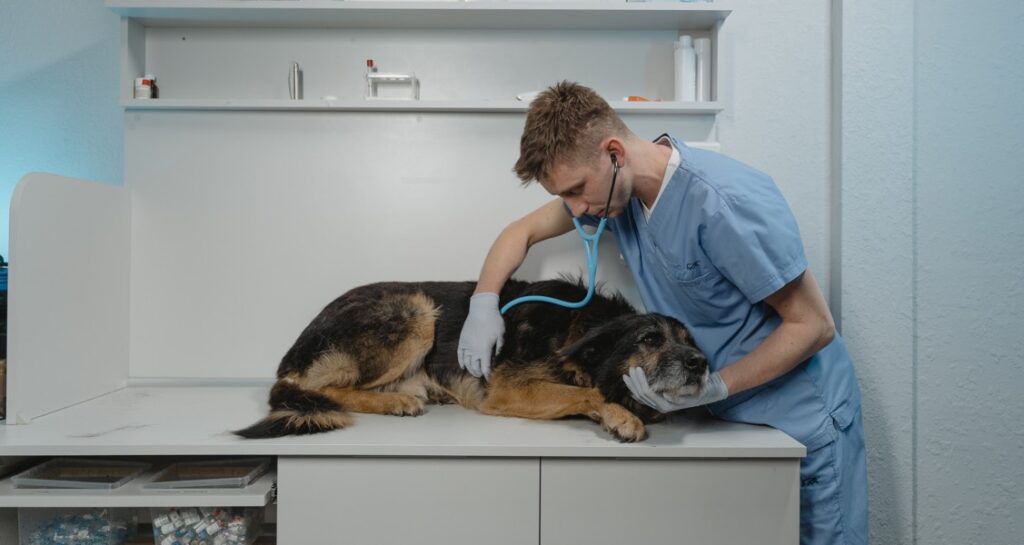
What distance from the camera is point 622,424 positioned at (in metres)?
1.52

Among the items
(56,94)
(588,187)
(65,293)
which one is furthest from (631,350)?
(56,94)

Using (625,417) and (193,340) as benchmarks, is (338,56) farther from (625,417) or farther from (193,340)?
Result: (625,417)

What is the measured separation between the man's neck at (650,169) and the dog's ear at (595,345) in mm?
342

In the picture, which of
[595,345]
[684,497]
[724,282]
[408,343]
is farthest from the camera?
[408,343]

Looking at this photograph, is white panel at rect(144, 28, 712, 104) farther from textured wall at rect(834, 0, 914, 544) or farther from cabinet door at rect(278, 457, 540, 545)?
cabinet door at rect(278, 457, 540, 545)

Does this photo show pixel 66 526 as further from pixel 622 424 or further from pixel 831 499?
pixel 831 499

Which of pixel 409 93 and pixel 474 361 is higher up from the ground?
pixel 409 93

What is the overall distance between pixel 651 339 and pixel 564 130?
22.8 inches

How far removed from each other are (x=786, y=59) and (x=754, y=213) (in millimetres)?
961

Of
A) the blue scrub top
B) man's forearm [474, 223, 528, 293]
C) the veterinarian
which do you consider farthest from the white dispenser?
the blue scrub top

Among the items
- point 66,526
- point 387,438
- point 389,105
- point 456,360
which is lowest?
point 66,526

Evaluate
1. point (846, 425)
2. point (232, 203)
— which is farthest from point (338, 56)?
point (846, 425)

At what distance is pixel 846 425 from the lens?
1705 millimetres

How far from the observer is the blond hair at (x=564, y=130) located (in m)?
1.54
